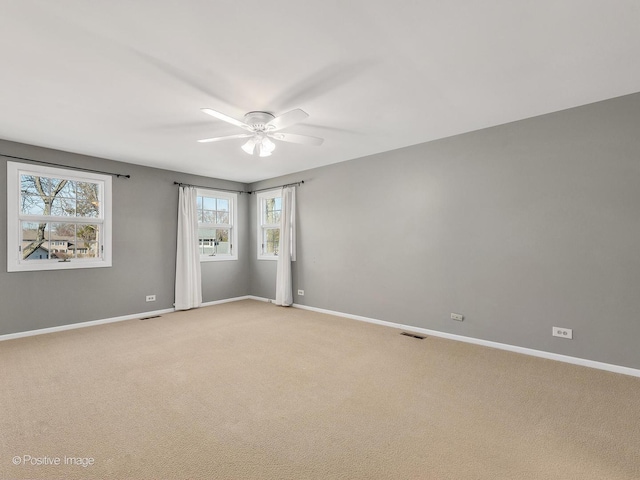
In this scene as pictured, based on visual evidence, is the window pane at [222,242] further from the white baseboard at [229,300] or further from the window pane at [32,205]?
the window pane at [32,205]

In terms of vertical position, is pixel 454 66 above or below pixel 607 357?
above

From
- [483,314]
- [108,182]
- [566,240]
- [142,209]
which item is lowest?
[483,314]

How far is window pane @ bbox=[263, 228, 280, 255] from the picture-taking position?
6414 millimetres

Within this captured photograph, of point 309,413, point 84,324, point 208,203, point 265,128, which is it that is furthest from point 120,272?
point 309,413

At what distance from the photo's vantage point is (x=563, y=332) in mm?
3148

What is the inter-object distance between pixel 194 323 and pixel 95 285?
5.19 feet

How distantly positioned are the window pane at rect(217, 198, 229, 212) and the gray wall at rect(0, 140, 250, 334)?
11.7 inches

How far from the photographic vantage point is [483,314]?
3668mm

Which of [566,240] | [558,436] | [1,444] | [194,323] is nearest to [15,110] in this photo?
[1,444]

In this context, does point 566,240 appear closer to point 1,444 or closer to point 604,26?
point 604,26

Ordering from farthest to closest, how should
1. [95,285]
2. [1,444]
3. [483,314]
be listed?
[95,285], [483,314], [1,444]

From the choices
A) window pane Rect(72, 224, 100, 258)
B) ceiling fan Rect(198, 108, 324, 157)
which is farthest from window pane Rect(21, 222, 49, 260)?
ceiling fan Rect(198, 108, 324, 157)

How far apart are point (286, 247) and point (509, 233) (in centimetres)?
360

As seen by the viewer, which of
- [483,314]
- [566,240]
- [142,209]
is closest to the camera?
[566,240]
